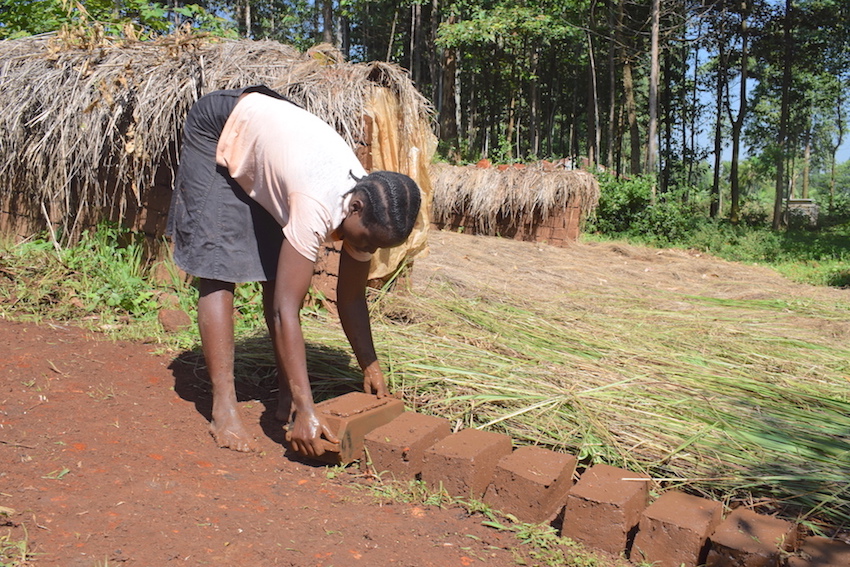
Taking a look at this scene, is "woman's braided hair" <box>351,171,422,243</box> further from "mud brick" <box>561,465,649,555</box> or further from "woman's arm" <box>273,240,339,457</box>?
"mud brick" <box>561,465,649,555</box>

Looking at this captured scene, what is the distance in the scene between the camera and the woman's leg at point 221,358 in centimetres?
239

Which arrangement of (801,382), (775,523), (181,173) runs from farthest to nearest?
(801,382), (181,173), (775,523)

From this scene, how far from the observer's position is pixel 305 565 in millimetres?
1652

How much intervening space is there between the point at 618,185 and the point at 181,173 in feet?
36.3

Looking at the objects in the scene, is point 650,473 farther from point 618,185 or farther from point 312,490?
point 618,185

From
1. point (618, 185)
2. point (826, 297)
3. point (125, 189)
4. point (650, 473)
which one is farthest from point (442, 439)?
point (618, 185)

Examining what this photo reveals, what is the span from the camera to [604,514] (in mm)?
1910

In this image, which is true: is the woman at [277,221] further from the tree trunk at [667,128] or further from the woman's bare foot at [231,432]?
the tree trunk at [667,128]

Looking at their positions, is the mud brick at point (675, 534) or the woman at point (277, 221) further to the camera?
the woman at point (277, 221)

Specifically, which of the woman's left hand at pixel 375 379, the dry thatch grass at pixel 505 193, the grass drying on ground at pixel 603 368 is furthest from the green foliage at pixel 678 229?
the woman's left hand at pixel 375 379

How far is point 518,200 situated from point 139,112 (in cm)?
709

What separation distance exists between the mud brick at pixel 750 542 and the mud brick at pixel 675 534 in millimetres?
37

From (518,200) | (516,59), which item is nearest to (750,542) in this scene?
(518,200)

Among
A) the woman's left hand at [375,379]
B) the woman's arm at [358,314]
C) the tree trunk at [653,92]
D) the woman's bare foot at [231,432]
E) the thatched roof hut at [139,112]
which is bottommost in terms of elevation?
the woman's bare foot at [231,432]
